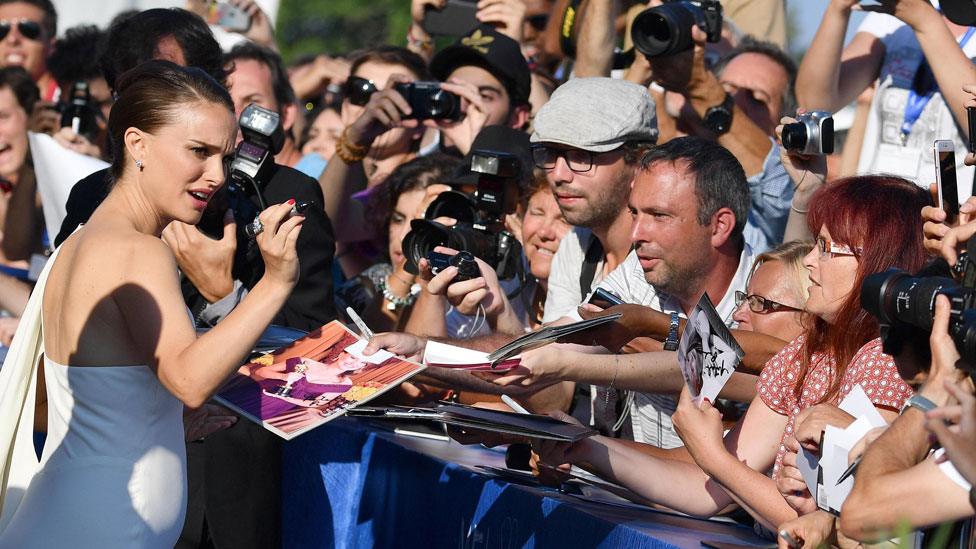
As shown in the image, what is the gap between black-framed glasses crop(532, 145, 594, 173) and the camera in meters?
4.82

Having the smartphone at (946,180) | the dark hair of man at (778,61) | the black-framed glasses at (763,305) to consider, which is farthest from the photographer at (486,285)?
the smartphone at (946,180)

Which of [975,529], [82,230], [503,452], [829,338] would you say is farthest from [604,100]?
[975,529]

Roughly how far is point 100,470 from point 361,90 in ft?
9.87

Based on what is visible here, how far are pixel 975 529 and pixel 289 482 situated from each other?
2.97 metres

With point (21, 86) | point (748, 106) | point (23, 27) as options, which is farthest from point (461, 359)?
point (23, 27)

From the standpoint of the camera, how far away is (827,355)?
338 cm

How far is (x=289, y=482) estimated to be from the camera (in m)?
5.04

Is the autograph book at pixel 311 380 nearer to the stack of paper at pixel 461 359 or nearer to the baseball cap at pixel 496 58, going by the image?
the stack of paper at pixel 461 359

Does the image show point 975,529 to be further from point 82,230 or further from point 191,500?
point 191,500

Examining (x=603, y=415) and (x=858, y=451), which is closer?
(x=858, y=451)

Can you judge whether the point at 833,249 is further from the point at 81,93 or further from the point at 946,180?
the point at 81,93

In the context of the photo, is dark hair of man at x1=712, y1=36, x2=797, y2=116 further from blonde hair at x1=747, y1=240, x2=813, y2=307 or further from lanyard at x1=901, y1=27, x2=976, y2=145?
blonde hair at x1=747, y1=240, x2=813, y2=307

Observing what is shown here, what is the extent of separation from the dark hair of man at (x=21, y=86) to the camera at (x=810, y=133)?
15.1ft

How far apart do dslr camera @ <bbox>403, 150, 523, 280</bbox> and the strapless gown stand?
1536mm
